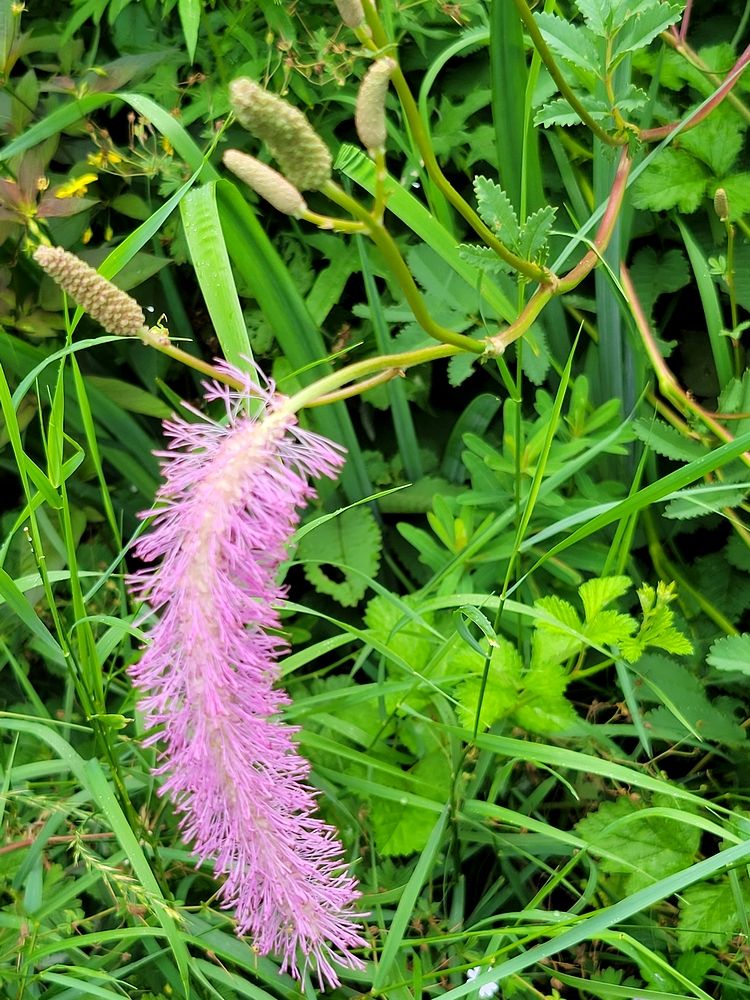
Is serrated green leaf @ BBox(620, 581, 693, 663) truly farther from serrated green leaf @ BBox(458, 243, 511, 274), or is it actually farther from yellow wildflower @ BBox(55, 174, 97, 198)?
yellow wildflower @ BBox(55, 174, 97, 198)

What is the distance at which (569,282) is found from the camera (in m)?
1.01

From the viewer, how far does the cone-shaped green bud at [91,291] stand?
2.27 ft

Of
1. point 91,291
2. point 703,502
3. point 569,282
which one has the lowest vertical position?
point 703,502

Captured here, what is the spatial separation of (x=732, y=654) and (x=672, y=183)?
69cm

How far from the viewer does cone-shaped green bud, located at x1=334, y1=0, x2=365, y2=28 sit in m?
0.70

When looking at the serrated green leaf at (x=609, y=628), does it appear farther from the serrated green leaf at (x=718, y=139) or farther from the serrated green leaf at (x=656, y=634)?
the serrated green leaf at (x=718, y=139)

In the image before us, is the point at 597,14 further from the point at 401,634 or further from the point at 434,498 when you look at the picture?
the point at 401,634

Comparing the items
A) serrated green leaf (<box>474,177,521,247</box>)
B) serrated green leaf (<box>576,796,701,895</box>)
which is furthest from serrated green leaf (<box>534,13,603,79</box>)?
serrated green leaf (<box>576,796,701,895</box>)

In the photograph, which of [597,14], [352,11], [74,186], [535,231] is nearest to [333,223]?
[352,11]

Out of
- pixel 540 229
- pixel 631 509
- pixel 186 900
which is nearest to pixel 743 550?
pixel 631 509

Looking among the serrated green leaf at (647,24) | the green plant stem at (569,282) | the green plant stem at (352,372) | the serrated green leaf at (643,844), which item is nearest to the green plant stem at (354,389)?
the green plant stem at (352,372)

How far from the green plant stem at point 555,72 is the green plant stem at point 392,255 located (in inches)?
13.6

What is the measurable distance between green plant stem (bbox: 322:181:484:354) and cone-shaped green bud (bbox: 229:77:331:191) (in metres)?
0.02

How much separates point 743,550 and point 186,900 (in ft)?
3.03
